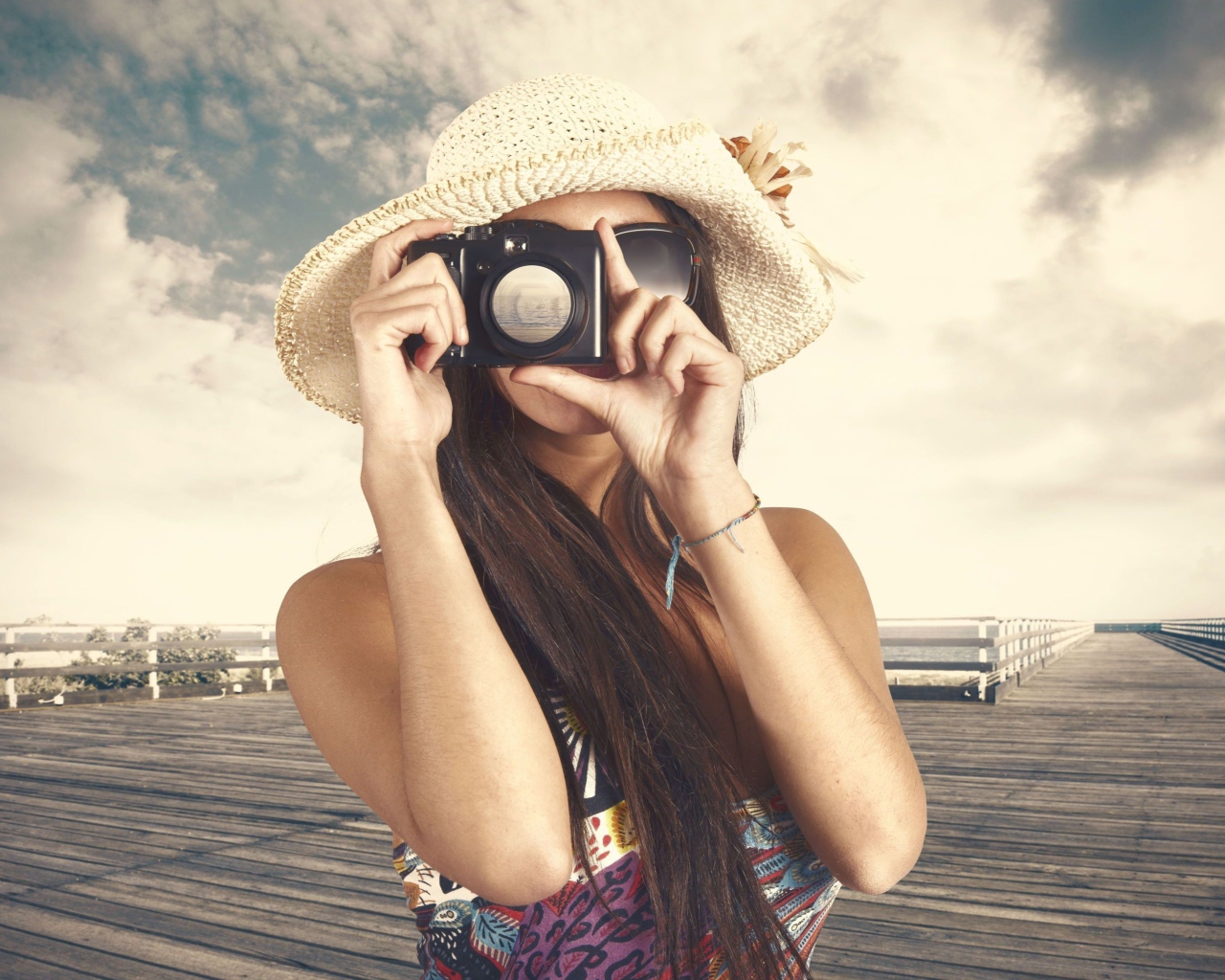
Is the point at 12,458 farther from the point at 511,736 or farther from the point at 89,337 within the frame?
the point at 511,736

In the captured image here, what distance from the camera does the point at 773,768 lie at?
853 mm

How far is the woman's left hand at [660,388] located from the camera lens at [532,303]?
0.13 ft

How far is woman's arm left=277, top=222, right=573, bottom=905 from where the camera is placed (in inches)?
27.7

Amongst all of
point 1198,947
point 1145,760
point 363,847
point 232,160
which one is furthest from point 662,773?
point 232,160

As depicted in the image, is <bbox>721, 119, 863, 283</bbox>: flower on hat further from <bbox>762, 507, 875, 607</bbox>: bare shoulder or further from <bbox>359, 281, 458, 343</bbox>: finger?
<bbox>359, 281, 458, 343</bbox>: finger

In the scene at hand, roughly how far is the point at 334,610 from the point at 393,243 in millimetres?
392

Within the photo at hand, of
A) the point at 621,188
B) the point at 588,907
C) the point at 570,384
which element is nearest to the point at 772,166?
the point at 621,188

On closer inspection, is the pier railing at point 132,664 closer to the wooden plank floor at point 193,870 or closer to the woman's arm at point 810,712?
the wooden plank floor at point 193,870

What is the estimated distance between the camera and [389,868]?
10.8 ft

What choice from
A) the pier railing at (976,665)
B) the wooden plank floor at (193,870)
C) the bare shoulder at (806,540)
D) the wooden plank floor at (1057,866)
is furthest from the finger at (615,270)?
the pier railing at (976,665)

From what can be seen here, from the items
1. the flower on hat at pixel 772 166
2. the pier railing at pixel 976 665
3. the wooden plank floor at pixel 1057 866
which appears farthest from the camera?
the pier railing at pixel 976 665

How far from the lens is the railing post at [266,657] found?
10469 millimetres

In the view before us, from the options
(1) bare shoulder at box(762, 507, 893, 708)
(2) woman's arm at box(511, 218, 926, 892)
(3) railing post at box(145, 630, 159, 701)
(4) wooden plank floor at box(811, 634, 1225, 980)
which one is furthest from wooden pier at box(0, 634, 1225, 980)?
(3) railing post at box(145, 630, 159, 701)

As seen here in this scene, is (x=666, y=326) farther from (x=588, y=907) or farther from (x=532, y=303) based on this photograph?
(x=588, y=907)
